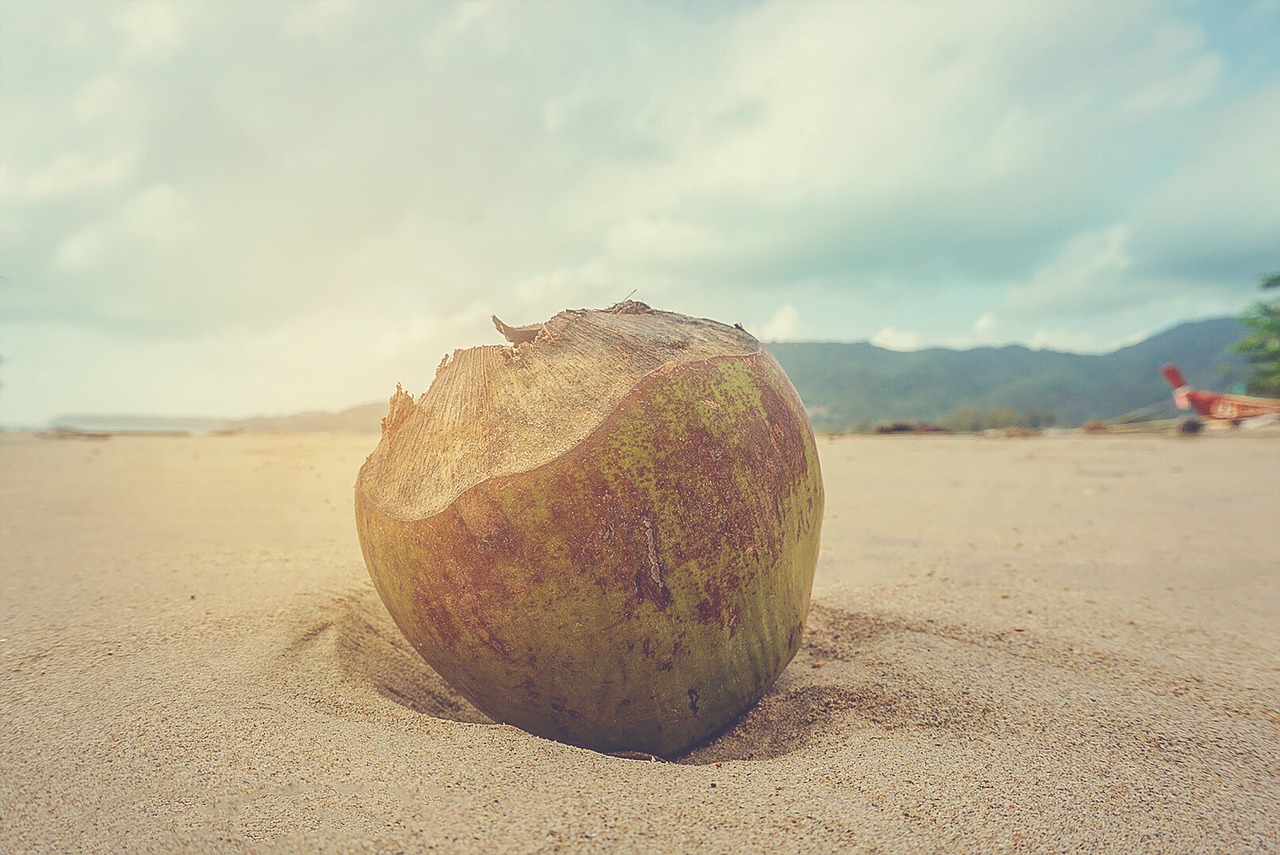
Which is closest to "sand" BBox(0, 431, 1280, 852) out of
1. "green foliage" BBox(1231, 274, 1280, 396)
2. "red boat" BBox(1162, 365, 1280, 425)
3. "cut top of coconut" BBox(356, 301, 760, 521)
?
"cut top of coconut" BBox(356, 301, 760, 521)

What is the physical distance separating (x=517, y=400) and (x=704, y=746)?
110 cm

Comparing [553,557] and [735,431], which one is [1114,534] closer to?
[735,431]

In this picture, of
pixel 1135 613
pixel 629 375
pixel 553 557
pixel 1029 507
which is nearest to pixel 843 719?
pixel 553 557

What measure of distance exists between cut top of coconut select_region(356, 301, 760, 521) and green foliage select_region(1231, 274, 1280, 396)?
3134 cm

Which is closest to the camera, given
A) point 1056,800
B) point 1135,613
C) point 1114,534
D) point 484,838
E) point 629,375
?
point 484,838

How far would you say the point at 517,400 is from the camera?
1.79 m

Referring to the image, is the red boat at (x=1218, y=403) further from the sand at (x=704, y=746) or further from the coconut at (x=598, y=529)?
the coconut at (x=598, y=529)

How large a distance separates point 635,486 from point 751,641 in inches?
23.0

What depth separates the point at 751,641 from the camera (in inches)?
73.7

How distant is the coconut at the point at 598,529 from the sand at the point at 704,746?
0.17m

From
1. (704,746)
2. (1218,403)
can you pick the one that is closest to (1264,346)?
(1218,403)

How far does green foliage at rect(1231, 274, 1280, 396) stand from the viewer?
24906 mm

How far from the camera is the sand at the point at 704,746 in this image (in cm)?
141

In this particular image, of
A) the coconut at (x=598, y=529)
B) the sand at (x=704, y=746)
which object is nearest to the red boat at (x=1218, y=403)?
the sand at (x=704, y=746)
